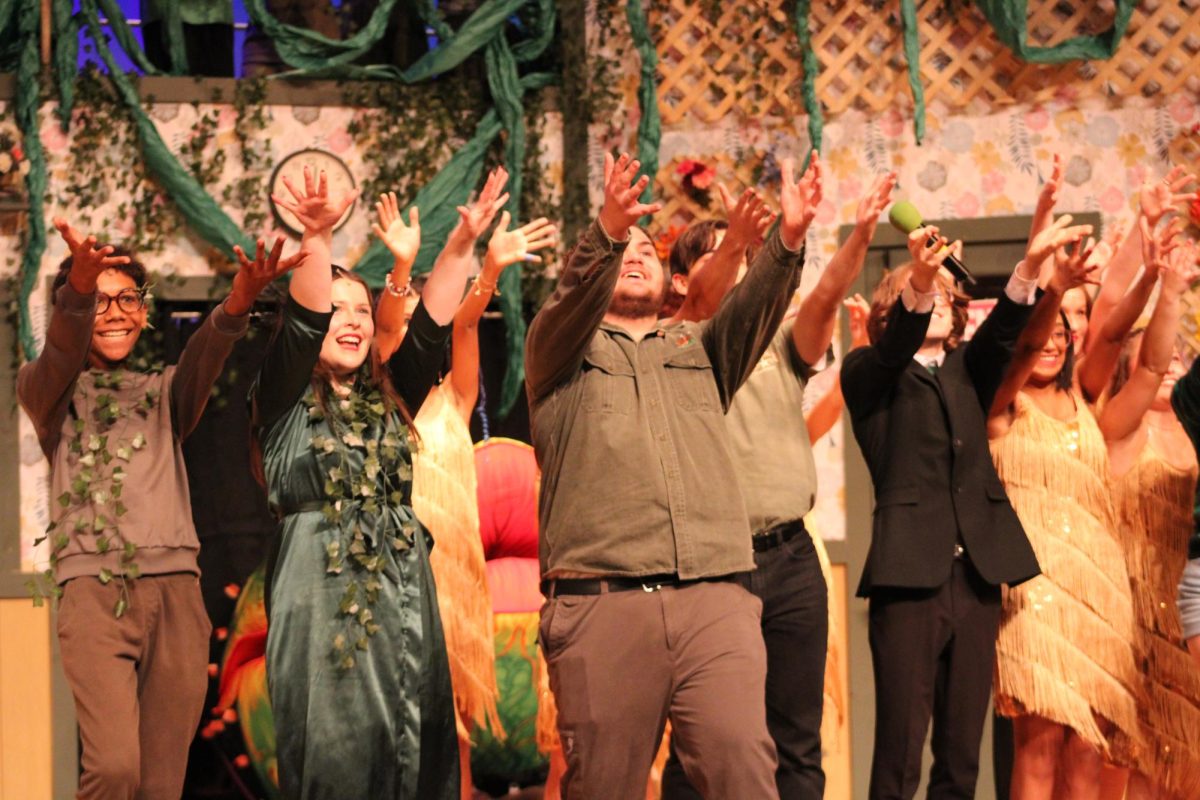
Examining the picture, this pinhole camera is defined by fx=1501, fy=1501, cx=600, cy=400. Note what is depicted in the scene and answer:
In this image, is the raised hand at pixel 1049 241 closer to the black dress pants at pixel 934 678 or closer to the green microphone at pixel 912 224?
the green microphone at pixel 912 224

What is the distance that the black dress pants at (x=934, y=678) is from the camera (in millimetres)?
3342

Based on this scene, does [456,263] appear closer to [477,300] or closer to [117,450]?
[477,300]

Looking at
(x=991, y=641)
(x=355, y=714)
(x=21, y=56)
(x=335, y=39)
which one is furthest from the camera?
(x=335, y=39)

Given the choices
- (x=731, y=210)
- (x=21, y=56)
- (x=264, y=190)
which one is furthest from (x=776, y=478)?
(x=21, y=56)

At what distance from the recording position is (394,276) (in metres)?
3.21

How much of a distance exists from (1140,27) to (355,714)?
3.68 metres

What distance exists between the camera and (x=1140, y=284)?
3.66 meters

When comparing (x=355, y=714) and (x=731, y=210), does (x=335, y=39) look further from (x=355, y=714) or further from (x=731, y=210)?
(x=355, y=714)

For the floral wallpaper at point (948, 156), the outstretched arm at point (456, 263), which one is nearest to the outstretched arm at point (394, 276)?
the outstretched arm at point (456, 263)

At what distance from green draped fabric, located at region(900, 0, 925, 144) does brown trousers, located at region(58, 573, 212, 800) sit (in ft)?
9.70

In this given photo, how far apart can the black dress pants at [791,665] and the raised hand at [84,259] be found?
149 cm

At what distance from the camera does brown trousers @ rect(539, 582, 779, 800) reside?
106 inches

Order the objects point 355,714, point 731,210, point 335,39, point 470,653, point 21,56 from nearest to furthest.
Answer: point 355,714, point 731,210, point 470,653, point 21,56, point 335,39

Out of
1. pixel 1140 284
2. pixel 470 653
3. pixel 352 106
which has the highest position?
pixel 352 106
